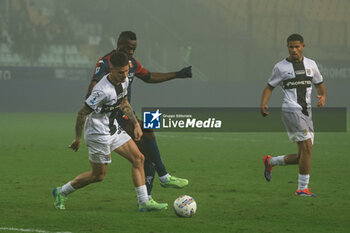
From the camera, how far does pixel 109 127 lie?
7.70 meters

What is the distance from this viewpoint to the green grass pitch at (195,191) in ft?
23.3

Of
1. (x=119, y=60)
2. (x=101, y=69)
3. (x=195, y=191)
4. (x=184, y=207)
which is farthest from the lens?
(x=195, y=191)

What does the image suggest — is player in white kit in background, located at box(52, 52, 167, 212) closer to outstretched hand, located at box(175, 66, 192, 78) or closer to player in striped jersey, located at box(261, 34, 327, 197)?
outstretched hand, located at box(175, 66, 192, 78)

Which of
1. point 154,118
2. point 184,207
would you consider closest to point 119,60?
point 184,207

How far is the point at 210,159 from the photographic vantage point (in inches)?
547

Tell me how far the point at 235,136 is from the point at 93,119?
12.5 metres

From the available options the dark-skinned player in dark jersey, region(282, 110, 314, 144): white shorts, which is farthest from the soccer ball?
region(282, 110, 314, 144): white shorts

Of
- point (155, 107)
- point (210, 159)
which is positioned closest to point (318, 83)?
point (210, 159)

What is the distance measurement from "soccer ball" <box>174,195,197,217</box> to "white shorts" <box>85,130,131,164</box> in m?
0.89

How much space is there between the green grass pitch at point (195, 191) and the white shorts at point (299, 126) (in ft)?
2.44

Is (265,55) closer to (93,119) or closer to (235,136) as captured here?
(235,136)

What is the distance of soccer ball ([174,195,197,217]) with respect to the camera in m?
7.45

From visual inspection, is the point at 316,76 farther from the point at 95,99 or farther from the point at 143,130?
the point at 95,99

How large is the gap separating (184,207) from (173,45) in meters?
27.4
